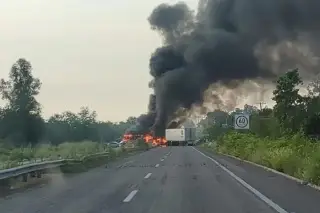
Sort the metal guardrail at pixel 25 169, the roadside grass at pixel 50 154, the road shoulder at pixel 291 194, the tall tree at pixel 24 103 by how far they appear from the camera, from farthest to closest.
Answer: the tall tree at pixel 24 103, the roadside grass at pixel 50 154, the metal guardrail at pixel 25 169, the road shoulder at pixel 291 194

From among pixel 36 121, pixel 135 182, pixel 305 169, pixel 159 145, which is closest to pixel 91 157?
pixel 135 182

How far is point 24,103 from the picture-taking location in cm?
9050

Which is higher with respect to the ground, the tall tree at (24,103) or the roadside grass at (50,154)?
the tall tree at (24,103)

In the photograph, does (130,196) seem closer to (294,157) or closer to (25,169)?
(25,169)

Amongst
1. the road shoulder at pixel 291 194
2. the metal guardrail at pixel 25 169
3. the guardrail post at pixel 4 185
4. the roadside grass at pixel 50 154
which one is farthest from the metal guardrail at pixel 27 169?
the road shoulder at pixel 291 194

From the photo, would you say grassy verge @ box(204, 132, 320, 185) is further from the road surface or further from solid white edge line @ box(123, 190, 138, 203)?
solid white edge line @ box(123, 190, 138, 203)

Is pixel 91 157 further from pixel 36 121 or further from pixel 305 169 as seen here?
pixel 36 121

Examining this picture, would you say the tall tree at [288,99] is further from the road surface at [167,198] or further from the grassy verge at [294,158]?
the road surface at [167,198]

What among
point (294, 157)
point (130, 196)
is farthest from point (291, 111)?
point (130, 196)

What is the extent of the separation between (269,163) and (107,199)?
15.4 metres

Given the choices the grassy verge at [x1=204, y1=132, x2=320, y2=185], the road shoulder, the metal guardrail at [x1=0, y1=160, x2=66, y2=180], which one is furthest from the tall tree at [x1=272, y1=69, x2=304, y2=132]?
the road shoulder

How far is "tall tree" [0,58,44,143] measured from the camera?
90250 millimetres

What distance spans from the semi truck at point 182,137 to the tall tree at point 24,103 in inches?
897

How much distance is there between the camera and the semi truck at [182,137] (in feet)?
316
